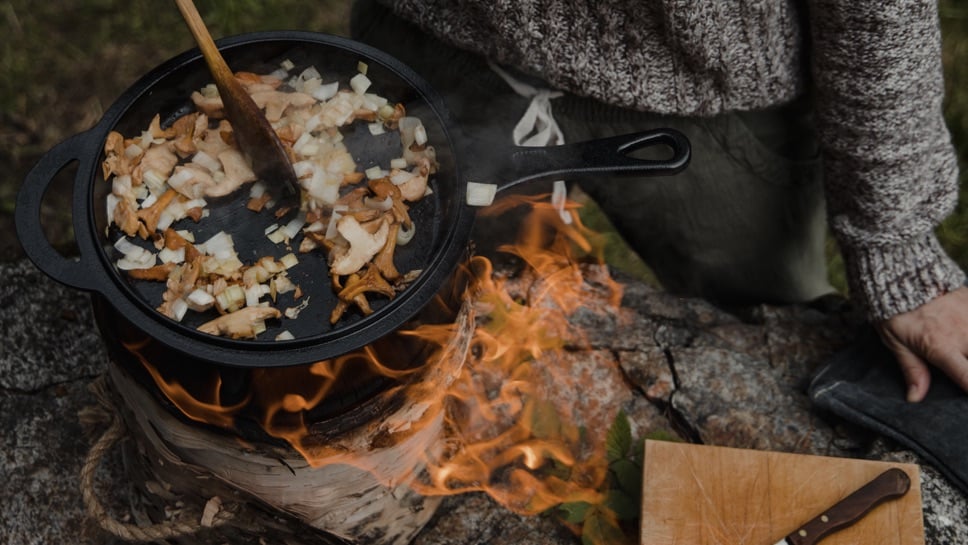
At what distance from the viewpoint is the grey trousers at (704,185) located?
217 centimetres

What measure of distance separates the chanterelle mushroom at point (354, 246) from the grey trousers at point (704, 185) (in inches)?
27.4

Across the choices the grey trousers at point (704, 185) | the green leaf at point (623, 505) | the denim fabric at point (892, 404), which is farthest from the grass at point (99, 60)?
the green leaf at point (623, 505)

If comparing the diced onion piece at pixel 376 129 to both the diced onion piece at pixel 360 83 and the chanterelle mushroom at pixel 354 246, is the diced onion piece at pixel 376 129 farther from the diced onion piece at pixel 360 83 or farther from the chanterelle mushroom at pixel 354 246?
the chanterelle mushroom at pixel 354 246

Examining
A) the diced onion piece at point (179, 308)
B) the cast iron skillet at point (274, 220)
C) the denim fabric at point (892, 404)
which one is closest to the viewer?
the cast iron skillet at point (274, 220)

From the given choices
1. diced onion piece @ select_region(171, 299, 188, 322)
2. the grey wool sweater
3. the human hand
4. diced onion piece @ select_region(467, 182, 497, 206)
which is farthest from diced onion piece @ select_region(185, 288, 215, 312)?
the human hand

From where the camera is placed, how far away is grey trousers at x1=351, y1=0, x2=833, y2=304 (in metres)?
2.17

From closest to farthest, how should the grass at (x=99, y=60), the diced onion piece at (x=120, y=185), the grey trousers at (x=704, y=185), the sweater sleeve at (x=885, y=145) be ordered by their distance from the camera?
the diced onion piece at (x=120, y=185) < the sweater sleeve at (x=885, y=145) < the grey trousers at (x=704, y=185) < the grass at (x=99, y=60)

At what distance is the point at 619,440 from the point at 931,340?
2.39 feet

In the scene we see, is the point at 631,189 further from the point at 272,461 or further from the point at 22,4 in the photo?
the point at 22,4

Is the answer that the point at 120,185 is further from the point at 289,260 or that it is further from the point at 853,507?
the point at 853,507

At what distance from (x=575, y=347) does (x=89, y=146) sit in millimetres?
1274

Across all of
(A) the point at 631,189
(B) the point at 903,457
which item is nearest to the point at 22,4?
(A) the point at 631,189

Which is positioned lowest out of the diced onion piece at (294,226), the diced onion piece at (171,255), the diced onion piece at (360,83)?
the diced onion piece at (171,255)

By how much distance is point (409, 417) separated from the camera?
1.72 m
